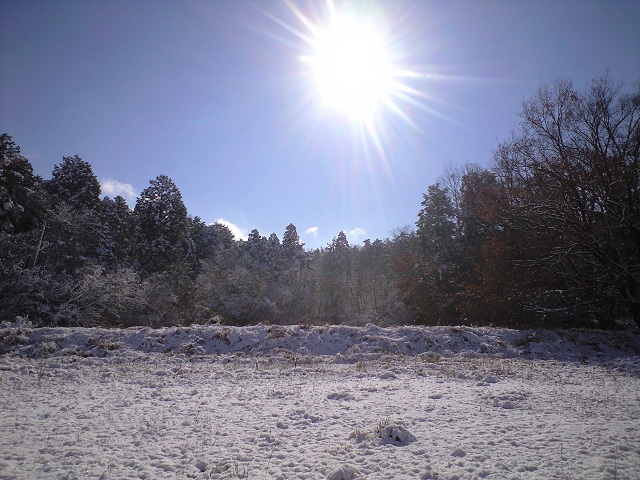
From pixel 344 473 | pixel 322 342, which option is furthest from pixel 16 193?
pixel 344 473

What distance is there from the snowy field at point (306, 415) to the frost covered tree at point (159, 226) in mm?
21770

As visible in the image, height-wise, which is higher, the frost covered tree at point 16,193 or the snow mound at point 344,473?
the frost covered tree at point 16,193

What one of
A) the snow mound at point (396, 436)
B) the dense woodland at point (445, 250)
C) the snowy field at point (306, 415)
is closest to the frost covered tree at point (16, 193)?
the dense woodland at point (445, 250)

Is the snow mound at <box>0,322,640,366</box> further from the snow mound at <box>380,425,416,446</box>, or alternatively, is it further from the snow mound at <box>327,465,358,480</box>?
the snow mound at <box>327,465,358,480</box>

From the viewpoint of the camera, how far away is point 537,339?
1502 centimetres

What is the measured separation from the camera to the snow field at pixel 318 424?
13.3ft

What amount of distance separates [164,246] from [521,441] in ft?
117

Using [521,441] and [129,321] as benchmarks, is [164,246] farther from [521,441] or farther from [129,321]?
[521,441]

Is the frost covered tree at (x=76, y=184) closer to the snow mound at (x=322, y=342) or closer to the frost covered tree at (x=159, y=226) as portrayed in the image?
the frost covered tree at (x=159, y=226)

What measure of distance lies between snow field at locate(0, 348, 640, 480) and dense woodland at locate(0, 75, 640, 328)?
9.03 metres

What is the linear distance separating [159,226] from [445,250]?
1138 inches

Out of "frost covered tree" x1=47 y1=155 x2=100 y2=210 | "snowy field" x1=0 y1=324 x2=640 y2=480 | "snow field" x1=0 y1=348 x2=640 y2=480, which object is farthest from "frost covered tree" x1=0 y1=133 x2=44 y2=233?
"snow field" x1=0 y1=348 x2=640 y2=480

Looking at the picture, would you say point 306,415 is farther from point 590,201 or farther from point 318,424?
point 590,201

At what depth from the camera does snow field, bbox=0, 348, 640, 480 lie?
4047 millimetres
